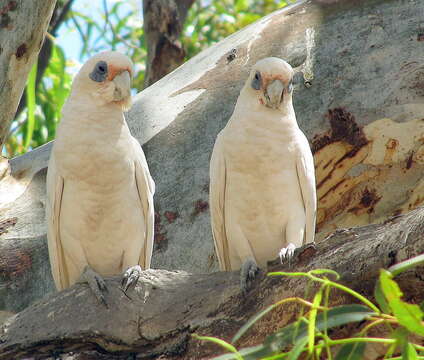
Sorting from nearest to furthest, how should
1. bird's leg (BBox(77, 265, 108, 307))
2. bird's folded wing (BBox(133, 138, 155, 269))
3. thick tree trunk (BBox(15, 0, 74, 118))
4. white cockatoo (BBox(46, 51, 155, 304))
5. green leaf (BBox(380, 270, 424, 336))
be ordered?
green leaf (BBox(380, 270, 424, 336)), bird's leg (BBox(77, 265, 108, 307)), white cockatoo (BBox(46, 51, 155, 304)), bird's folded wing (BBox(133, 138, 155, 269)), thick tree trunk (BBox(15, 0, 74, 118))

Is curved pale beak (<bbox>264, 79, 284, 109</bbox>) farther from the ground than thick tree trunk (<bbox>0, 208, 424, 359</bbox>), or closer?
farther from the ground

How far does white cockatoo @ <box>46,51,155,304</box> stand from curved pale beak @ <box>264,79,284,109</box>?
635 millimetres

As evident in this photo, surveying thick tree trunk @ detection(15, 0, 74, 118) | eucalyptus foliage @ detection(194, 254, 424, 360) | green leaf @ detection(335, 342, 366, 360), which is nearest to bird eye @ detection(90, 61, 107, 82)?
thick tree trunk @ detection(15, 0, 74, 118)

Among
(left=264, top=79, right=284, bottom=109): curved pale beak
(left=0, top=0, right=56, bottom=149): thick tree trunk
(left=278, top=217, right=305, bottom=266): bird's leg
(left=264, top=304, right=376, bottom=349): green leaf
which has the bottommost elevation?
(left=278, top=217, right=305, bottom=266): bird's leg

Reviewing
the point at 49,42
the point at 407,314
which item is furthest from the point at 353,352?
the point at 49,42

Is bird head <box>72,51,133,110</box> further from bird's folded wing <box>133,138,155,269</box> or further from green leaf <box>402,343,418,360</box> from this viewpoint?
green leaf <box>402,343,418,360</box>

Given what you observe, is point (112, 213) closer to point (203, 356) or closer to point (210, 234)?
point (210, 234)

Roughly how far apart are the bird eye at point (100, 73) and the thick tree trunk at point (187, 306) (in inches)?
39.5

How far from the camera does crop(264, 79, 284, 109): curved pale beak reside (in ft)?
11.8

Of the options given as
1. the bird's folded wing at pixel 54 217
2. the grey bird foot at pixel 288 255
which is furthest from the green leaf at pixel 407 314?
the bird's folded wing at pixel 54 217

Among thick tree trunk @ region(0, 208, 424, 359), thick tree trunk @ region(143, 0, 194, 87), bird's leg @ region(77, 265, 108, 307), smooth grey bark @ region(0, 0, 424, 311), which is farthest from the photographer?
thick tree trunk @ region(143, 0, 194, 87)

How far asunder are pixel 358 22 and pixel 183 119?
1.07 metres

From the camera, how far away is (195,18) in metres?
7.83

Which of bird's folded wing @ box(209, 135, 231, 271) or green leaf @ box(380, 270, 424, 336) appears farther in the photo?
bird's folded wing @ box(209, 135, 231, 271)
